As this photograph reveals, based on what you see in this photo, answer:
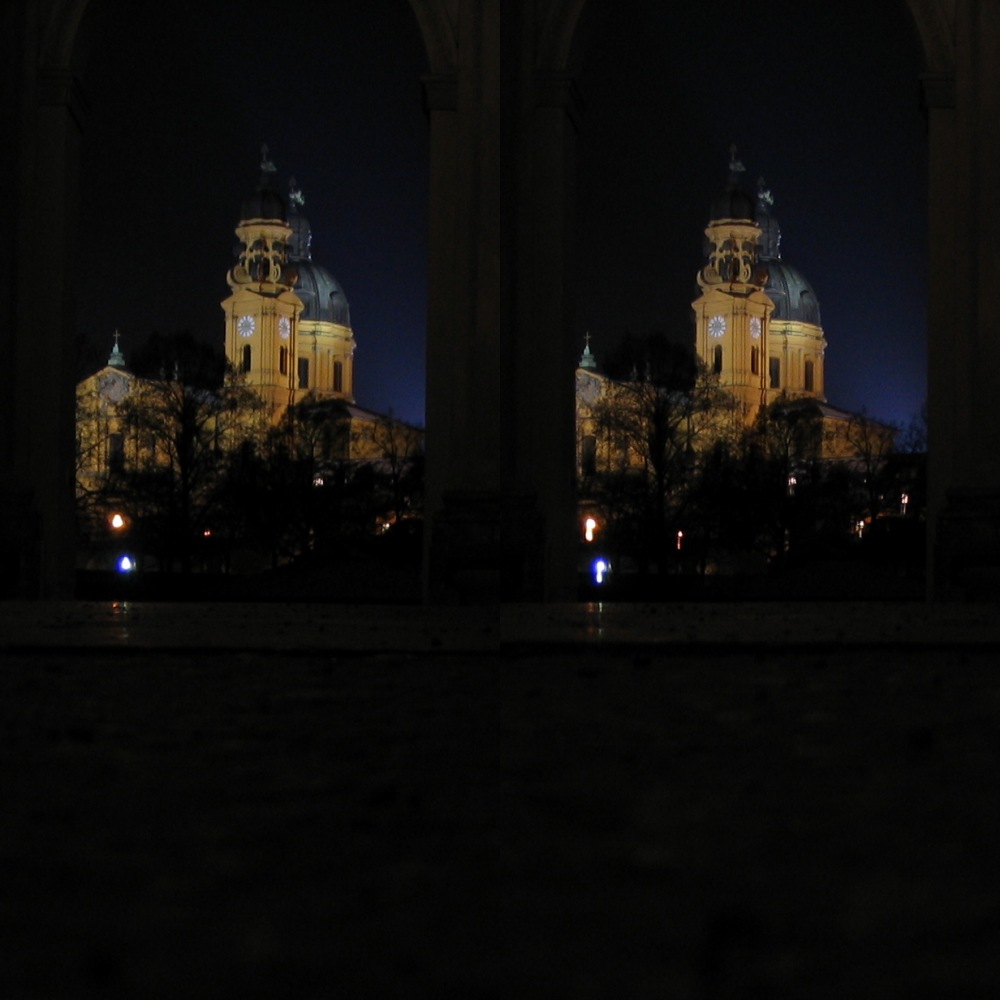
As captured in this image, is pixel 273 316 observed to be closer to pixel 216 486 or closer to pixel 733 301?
pixel 733 301

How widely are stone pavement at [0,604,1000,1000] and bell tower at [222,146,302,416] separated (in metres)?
92.0

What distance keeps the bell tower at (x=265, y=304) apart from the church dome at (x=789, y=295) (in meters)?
27.7

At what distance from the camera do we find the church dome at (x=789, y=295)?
104125 mm

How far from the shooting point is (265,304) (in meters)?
96.4

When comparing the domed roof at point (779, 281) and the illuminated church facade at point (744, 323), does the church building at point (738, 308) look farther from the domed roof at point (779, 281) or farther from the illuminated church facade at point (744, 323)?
the domed roof at point (779, 281)

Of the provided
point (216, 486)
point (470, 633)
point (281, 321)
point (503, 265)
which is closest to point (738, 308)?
point (281, 321)

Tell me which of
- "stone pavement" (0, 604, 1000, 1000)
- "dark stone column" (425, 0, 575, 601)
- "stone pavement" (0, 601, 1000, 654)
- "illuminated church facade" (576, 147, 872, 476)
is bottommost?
"stone pavement" (0, 604, 1000, 1000)

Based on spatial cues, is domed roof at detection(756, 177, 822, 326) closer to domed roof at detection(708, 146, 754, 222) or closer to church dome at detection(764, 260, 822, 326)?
church dome at detection(764, 260, 822, 326)

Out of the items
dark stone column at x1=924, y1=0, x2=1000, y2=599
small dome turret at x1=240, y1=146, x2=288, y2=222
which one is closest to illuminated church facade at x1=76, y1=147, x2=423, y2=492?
small dome turret at x1=240, y1=146, x2=288, y2=222

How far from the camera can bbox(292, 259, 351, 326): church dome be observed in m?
106

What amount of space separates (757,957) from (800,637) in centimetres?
514

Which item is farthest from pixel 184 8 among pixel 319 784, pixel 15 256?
pixel 319 784

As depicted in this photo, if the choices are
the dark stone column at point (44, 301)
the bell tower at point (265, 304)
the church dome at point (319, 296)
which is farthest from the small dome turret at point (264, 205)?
the dark stone column at point (44, 301)

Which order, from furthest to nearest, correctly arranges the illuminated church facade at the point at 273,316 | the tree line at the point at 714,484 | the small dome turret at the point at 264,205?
the illuminated church facade at the point at 273,316, the small dome turret at the point at 264,205, the tree line at the point at 714,484
